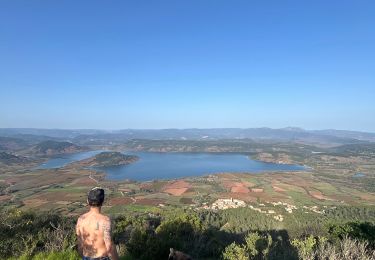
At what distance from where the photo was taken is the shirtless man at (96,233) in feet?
16.2

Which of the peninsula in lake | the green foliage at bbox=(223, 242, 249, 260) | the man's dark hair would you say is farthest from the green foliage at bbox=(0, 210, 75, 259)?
the peninsula in lake

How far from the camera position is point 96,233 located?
4.99 metres

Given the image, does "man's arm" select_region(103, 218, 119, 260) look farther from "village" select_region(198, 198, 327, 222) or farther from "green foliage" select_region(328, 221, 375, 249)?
"village" select_region(198, 198, 327, 222)

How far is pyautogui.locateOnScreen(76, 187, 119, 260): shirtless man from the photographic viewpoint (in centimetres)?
493

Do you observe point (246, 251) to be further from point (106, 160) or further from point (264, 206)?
point (106, 160)

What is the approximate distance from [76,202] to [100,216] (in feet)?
201

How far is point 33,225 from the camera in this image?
1398 centimetres

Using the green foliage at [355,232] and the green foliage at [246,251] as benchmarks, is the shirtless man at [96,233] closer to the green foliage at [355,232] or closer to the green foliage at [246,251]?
the green foliage at [246,251]

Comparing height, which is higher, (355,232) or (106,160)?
(355,232)

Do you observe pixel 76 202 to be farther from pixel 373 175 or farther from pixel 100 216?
pixel 373 175

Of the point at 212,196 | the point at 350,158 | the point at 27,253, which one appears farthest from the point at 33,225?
the point at 350,158

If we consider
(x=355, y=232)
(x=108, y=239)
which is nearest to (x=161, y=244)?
(x=108, y=239)

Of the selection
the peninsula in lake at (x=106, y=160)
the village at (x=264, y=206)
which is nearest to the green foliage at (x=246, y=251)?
the village at (x=264, y=206)

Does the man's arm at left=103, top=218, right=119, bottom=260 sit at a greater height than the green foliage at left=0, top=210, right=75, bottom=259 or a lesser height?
greater
